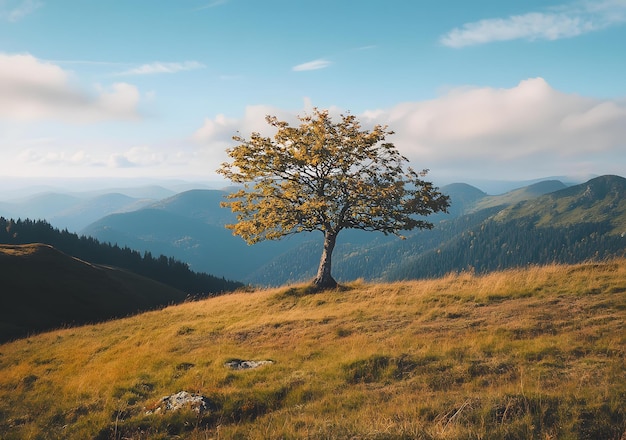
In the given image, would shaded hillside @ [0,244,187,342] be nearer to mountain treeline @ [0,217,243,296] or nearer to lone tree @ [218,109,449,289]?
lone tree @ [218,109,449,289]

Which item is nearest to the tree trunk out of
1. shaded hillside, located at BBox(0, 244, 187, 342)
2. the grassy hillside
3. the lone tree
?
the lone tree

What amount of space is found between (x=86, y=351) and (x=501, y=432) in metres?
21.4

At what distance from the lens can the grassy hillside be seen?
7.88 meters

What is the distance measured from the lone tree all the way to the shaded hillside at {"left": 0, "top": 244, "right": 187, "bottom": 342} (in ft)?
109

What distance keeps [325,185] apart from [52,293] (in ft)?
183

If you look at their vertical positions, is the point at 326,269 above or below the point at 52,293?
above

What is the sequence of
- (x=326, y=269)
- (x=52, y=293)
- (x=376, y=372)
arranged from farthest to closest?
(x=52, y=293), (x=326, y=269), (x=376, y=372)

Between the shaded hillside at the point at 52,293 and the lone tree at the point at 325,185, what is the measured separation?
33.2 metres

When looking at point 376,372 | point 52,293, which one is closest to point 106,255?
point 52,293

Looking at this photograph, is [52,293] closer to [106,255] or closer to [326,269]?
[326,269]

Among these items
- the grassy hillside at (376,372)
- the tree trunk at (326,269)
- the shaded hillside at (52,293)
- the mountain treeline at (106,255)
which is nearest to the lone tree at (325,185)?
the tree trunk at (326,269)

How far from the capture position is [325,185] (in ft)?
99.1

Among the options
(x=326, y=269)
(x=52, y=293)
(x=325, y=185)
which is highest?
(x=325, y=185)

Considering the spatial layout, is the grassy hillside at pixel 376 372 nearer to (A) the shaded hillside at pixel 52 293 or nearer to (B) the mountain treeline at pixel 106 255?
(A) the shaded hillside at pixel 52 293
